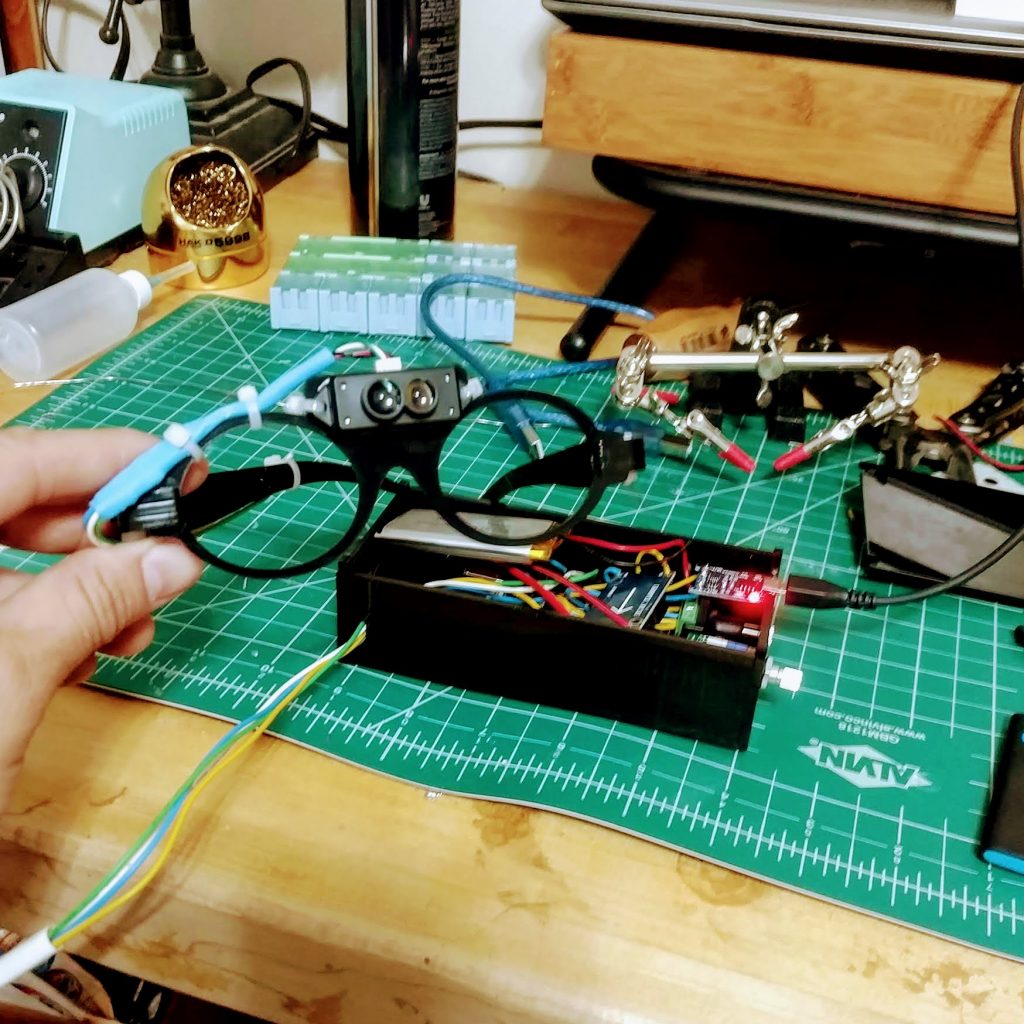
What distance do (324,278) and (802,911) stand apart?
60 cm

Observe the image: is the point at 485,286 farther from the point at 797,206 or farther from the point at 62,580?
the point at 62,580

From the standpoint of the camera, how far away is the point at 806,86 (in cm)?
64

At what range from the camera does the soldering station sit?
45cm

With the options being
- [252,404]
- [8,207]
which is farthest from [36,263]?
[252,404]

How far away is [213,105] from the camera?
38.4 inches

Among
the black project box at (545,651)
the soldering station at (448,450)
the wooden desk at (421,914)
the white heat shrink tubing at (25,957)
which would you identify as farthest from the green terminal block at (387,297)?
the white heat shrink tubing at (25,957)

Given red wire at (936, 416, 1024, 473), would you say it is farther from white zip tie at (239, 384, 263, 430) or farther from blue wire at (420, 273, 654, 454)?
white zip tie at (239, 384, 263, 430)

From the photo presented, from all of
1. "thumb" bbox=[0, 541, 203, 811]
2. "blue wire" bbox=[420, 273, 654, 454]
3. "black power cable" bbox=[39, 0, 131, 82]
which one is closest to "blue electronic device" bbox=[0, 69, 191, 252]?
"black power cable" bbox=[39, 0, 131, 82]

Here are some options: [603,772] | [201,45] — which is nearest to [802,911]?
[603,772]

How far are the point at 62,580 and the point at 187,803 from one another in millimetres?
113

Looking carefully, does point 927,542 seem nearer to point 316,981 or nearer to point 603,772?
point 603,772

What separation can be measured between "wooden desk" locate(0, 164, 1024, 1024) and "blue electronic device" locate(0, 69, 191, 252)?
51 cm

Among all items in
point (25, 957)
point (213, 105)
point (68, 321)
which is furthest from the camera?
point (213, 105)

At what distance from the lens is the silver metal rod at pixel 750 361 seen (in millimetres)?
678
